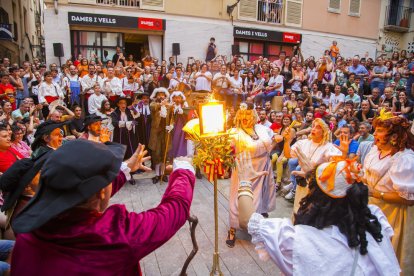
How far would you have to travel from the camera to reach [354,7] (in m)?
19.5

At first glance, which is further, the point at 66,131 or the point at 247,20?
the point at 247,20

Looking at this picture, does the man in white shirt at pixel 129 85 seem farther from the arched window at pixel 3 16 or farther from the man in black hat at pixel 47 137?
the arched window at pixel 3 16

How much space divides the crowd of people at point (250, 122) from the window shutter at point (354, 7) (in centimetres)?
Result: 588

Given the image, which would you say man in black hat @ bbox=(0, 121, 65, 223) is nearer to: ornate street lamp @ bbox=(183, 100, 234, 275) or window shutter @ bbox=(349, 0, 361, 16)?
Result: ornate street lamp @ bbox=(183, 100, 234, 275)

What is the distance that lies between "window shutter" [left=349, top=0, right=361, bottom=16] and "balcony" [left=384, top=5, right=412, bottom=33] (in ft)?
9.49

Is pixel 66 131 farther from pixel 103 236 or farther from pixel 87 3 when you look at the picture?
pixel 87 3

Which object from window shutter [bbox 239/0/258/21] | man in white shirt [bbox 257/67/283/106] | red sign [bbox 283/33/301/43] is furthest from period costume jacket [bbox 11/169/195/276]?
red sign [bbox 283/33/301/43]

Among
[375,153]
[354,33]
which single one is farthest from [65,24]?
[354,33]

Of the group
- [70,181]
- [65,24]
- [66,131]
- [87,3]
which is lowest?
[66,131]

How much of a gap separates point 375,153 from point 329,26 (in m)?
17.8

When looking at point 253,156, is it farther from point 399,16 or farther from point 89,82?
point 399,16

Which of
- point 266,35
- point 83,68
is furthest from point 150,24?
point 266,35

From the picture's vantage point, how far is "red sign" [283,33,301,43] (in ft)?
58.9

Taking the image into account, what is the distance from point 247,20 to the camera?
17.1m
